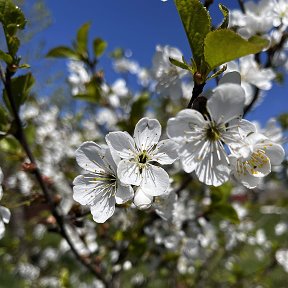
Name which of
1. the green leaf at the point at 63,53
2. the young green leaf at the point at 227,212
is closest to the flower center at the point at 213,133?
the young green leaf at the point at 227,212

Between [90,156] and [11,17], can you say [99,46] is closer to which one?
[11,17]

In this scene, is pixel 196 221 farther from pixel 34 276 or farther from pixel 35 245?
pixel 35 245

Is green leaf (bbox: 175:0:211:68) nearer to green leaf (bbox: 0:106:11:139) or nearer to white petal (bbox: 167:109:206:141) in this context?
white petal (bbox: 167:109:206:141)

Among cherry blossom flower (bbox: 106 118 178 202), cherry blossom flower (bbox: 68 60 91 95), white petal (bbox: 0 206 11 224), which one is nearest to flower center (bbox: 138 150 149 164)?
cherry blossom flower (bbox: 106 118 178 202)

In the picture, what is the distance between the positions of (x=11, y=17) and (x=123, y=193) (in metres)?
0.71

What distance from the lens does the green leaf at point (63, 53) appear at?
6.56 ft

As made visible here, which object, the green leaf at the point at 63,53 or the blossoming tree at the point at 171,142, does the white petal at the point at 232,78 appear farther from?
the green leaf at the point at 63,53

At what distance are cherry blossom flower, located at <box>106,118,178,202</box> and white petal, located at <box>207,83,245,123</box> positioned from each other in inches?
6.3

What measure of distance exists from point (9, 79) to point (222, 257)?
2872mm

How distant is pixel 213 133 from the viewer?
42.3 inches

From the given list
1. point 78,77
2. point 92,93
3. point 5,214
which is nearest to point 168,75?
point 92,93

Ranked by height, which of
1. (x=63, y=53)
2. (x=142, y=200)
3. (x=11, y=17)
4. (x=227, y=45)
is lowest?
(x=142, y=200)

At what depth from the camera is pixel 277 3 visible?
5.69ft

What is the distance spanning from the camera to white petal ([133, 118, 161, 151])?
3.45 ft
